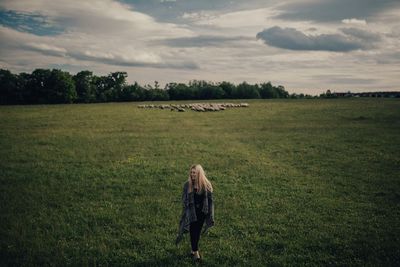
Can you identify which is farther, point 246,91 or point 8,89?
point 246,91

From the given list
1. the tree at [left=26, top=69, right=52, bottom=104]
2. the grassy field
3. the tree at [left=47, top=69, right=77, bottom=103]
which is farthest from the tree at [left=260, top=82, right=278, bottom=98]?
the grassy field

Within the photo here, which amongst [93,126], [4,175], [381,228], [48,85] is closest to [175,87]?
[48,85]

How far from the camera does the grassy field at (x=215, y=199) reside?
30.7 ft

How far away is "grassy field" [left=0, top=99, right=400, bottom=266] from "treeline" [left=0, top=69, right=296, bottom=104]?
77.2 metres

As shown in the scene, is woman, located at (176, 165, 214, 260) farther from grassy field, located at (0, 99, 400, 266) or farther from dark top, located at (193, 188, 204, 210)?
grassy field, located at (0, 99, 400, 266)

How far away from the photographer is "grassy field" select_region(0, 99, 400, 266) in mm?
9352

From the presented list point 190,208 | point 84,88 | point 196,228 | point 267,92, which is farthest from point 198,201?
point 267,92

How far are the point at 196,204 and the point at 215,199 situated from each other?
4623mm

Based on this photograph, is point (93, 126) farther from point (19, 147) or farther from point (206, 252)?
point (206, 252)

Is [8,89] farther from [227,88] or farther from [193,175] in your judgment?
[193,175]

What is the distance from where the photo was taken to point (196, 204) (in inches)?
351

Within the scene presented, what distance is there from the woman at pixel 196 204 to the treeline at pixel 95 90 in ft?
320

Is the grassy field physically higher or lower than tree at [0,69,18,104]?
lower

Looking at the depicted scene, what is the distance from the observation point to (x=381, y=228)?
1073 cm
